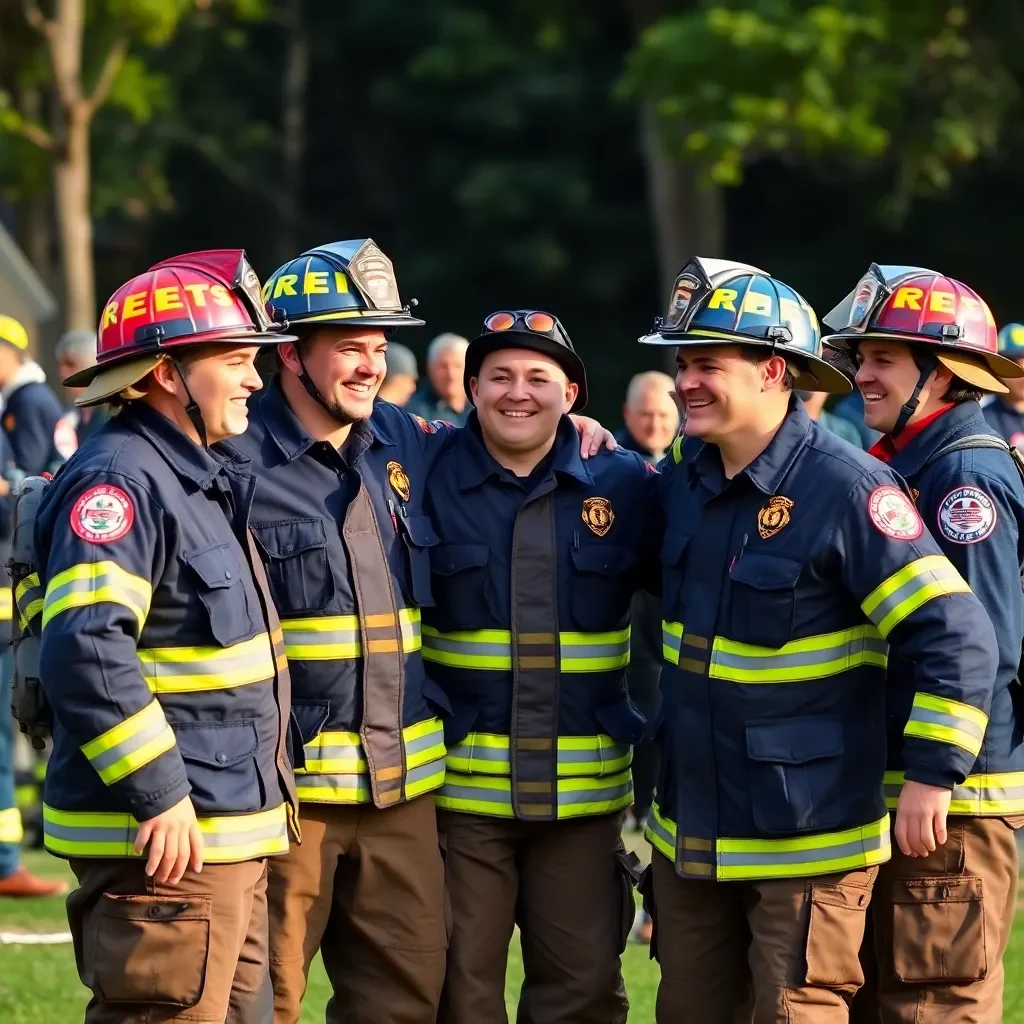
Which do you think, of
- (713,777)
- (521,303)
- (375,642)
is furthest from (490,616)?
(521,303)

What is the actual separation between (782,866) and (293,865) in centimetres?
129

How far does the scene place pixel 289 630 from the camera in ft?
16.5

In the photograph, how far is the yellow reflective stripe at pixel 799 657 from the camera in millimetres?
4766

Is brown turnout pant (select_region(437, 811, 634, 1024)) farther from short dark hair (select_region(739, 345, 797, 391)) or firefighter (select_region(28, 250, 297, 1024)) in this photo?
short dark hair (select_region(739, 345, 797, 391))

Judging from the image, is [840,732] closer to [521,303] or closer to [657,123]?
[657,123]

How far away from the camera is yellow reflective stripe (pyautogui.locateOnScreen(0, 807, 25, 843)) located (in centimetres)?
784

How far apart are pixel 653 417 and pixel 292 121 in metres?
22.4

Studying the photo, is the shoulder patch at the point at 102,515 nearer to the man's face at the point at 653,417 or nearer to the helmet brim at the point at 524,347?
the helmet brim at the point at 524,347

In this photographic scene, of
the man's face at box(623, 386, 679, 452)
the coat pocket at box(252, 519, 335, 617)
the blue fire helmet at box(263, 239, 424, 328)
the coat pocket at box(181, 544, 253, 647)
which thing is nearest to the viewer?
the coat pocket at box(181, 544, 253, 647)

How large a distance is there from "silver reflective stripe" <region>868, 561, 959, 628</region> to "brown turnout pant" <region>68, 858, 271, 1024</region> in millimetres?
1680

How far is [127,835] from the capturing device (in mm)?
4344

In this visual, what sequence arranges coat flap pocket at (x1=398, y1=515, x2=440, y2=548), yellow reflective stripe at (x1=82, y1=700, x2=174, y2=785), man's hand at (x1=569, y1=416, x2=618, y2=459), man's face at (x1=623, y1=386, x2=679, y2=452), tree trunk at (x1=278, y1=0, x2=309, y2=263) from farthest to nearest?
tree trunk at (x1=278, y1=0, x2=309, y2=263)
man's face at (x1=623, y1=386, x2=679, y2=452)
man's hand at (x1=569, y1=416, x2=618, y2=459)
coat flap pocket at (x1=398, y1=515, x2=440, y2=548)
yellow reflective stripe at (x1=82, y1=700, x2=174, y2=785)

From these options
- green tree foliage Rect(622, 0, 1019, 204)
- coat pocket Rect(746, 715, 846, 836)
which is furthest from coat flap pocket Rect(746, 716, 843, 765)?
green tree foliage Rect(622, 0, 1019, 204)

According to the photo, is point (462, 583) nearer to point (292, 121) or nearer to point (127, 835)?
point (127, 835)
